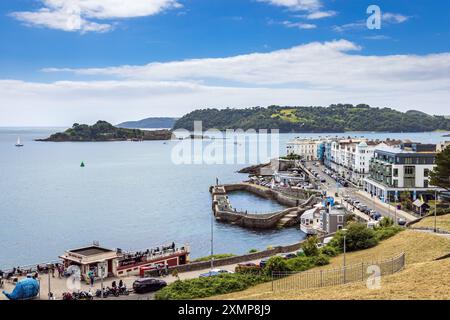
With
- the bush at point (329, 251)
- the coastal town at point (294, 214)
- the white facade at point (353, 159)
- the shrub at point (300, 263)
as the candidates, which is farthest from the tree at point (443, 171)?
the white facade at point (353, 159)

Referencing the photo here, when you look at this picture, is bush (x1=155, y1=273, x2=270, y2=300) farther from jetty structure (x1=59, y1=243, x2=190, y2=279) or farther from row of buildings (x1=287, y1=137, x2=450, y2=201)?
row of buildings (x1=287, y1=137, x2=450, y2=201)

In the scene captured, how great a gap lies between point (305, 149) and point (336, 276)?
102 meters

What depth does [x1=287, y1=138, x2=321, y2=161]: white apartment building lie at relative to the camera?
118 metres

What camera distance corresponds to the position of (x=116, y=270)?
2748 cm

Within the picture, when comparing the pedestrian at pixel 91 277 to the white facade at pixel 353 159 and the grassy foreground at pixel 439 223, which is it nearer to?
the grassy foreground at pixel 439 223

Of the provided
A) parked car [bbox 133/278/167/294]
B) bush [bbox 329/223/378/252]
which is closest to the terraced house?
bush [bbox 329/223/378/252]

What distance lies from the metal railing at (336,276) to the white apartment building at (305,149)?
98.4 metres

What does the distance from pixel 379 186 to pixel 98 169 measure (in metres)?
74.9

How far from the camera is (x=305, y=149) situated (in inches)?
4702

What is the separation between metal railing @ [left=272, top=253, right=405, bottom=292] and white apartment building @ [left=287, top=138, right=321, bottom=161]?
3875 inches

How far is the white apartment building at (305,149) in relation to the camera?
11819cm
